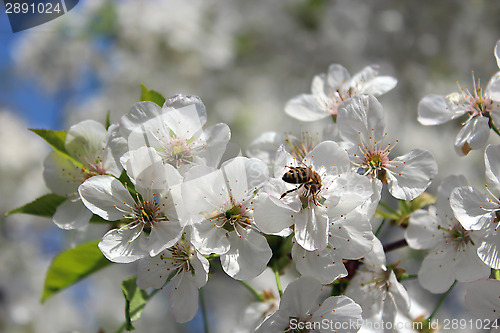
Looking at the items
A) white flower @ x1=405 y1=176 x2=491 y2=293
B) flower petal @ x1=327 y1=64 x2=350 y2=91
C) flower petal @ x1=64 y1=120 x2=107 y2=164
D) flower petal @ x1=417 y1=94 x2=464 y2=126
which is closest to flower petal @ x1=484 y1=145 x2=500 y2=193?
white flower @ x1=405 y1=176 x2=491 y2=293

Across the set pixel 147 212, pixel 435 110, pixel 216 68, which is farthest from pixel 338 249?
pixel 216 68

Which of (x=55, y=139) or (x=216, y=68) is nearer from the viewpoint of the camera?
(x=55, y=139)

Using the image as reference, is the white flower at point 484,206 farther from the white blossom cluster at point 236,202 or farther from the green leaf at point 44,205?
the green leaf at point 44,205

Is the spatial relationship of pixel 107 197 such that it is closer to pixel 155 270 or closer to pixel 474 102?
pixel 155 270

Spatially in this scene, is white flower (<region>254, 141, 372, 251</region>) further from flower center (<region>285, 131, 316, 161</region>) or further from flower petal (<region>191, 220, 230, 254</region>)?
flower center (<region>285, 131, 316, 161</region>)

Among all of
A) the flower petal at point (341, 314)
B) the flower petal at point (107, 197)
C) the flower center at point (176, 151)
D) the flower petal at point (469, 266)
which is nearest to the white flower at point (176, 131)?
the flower center at point (176, 151)

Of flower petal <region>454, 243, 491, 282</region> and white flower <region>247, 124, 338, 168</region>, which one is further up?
white flower <region>247, 124, 338, 168</region>
